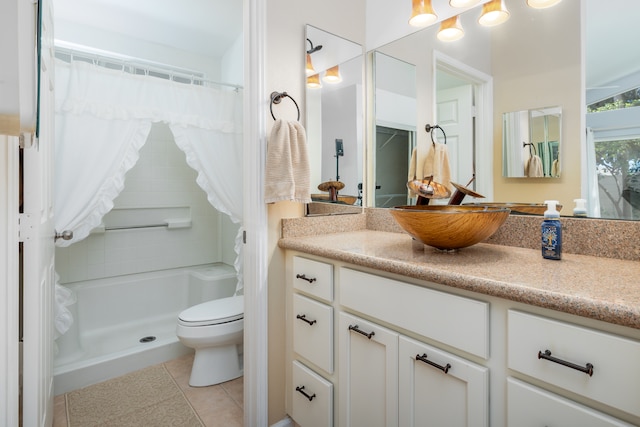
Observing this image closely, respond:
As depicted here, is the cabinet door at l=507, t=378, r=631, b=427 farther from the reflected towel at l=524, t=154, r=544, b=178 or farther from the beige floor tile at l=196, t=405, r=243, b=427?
the beige floor tile at l=196, t=405, r=243, b=427

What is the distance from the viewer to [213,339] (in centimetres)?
194

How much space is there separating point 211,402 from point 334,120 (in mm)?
1643

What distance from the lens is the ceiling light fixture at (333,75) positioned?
1753 millimetres

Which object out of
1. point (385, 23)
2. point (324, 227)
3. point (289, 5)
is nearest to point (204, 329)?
point (324, 227)

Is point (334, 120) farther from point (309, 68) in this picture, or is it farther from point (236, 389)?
point (236, 389)

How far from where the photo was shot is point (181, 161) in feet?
9.93

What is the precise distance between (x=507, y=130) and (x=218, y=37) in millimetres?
2390

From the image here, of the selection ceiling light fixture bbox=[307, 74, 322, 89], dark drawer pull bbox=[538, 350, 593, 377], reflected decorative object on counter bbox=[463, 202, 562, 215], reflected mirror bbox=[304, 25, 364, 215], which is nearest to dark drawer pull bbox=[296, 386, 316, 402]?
reflected mirror bbox=[304, 25, 364, 215]

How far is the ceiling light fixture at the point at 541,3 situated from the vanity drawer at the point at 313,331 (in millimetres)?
1381

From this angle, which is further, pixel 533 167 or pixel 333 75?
pixel 333 75

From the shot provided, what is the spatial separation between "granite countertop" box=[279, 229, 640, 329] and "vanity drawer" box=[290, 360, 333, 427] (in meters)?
0.52

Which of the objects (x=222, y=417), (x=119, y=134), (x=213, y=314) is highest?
(x=119, y=134)

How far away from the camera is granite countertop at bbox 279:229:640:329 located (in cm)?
71

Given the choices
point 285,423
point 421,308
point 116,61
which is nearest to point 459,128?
point 421,308
